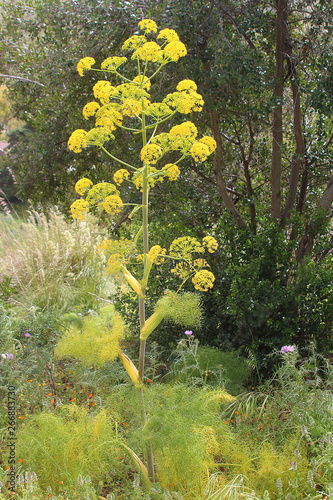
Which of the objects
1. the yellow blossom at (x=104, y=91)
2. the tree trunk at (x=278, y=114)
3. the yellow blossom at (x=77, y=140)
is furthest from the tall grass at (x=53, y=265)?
the yellow blossom at (x=104, y=91)

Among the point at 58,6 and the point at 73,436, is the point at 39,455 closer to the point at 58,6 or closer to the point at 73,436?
the point at 73,436

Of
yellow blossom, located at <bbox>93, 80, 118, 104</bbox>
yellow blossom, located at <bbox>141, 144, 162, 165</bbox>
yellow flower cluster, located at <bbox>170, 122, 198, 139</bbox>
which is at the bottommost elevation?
yellow blossom, located at <bbox>141, 144, 162, 165</bbox>

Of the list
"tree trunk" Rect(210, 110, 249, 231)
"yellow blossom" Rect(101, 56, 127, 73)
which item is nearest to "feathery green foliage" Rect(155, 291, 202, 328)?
"yellow blossom" Rect(101, 56, 127, 73)

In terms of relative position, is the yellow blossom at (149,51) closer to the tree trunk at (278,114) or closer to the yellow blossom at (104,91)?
the yellow blossom at (104,91)

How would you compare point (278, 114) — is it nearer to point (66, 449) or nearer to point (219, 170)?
point (219, 170)

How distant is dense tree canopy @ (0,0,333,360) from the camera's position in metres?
3.04

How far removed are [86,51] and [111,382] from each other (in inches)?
108

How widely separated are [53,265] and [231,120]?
118 inches

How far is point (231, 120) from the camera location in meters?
4.06

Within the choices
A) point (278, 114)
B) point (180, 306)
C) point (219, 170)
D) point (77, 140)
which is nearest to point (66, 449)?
point (180, 306)

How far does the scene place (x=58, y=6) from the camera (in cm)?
356

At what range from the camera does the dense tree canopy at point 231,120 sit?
3.04 m

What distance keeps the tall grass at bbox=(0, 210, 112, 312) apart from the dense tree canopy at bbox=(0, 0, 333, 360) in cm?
147

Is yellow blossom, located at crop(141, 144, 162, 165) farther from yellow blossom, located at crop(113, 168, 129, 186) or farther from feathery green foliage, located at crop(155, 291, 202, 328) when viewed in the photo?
feathery green foliage, located at crop(155, 291, 202, 328)
